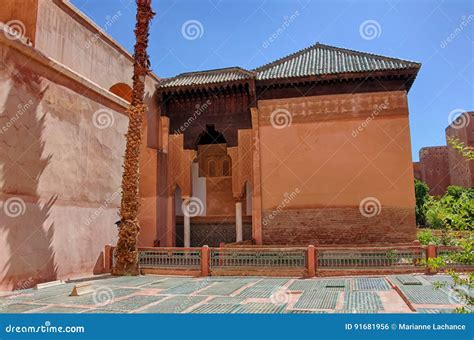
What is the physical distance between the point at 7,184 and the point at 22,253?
137cm

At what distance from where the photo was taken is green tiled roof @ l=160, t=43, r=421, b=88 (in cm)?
1528

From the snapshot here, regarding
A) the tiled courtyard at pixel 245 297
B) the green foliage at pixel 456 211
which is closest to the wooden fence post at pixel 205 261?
the tiled courtyard at pixel 245 297

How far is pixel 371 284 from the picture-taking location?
7.89 meters

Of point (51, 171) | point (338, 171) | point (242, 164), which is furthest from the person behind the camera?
point (242, 164)

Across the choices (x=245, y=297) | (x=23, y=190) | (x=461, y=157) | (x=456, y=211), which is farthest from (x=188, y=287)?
(x=461, y=157)

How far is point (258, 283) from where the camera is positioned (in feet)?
28.0

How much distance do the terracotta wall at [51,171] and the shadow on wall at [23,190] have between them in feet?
0.06

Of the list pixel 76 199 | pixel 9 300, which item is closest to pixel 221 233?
pixel 76 199

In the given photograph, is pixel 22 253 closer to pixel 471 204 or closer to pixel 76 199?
pixel 76 199

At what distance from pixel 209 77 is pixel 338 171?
684 centimetres

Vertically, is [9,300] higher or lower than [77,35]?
lower

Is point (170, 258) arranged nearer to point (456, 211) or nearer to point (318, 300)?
point (318, 300)

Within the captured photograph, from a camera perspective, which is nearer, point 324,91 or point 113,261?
point 113,261

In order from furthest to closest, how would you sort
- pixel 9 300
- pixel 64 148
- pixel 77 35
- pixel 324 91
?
1. pixel 324 91
2. pixel 77 35
3. pixel 64 148
4. pixel 9 300
